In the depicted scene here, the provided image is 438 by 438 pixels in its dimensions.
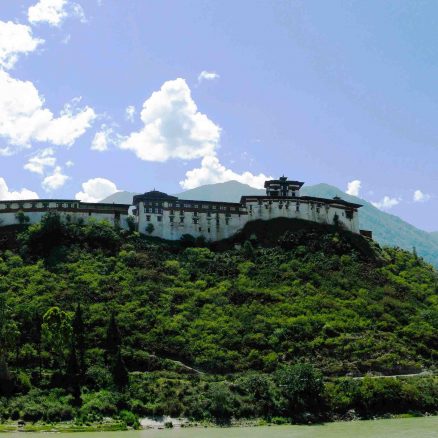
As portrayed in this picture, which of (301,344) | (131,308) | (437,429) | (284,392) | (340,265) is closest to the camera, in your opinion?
(437,429)

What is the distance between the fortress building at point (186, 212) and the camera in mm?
98500

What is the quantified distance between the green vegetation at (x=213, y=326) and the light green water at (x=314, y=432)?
8.79ft

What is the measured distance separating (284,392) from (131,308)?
24423 mm

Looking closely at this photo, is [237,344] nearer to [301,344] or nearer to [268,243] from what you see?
[301,344]

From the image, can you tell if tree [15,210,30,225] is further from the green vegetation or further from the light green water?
the light green water

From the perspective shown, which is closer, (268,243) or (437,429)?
(437,429)

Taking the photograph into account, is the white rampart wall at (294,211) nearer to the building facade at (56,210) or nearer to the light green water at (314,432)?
the building facade at (56,210)

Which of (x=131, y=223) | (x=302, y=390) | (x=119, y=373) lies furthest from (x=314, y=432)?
(x=131, y=223)

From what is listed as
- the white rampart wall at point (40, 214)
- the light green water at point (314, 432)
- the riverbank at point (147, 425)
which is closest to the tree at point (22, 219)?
the white rampart wall at point (40, 214)

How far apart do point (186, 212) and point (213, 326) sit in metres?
31.8

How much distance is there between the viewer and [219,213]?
10325cm

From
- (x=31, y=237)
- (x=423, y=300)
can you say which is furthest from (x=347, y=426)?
(x=31, y=237)

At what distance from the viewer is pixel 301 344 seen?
2788 inches

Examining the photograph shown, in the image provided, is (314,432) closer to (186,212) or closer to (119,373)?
(119,373)
